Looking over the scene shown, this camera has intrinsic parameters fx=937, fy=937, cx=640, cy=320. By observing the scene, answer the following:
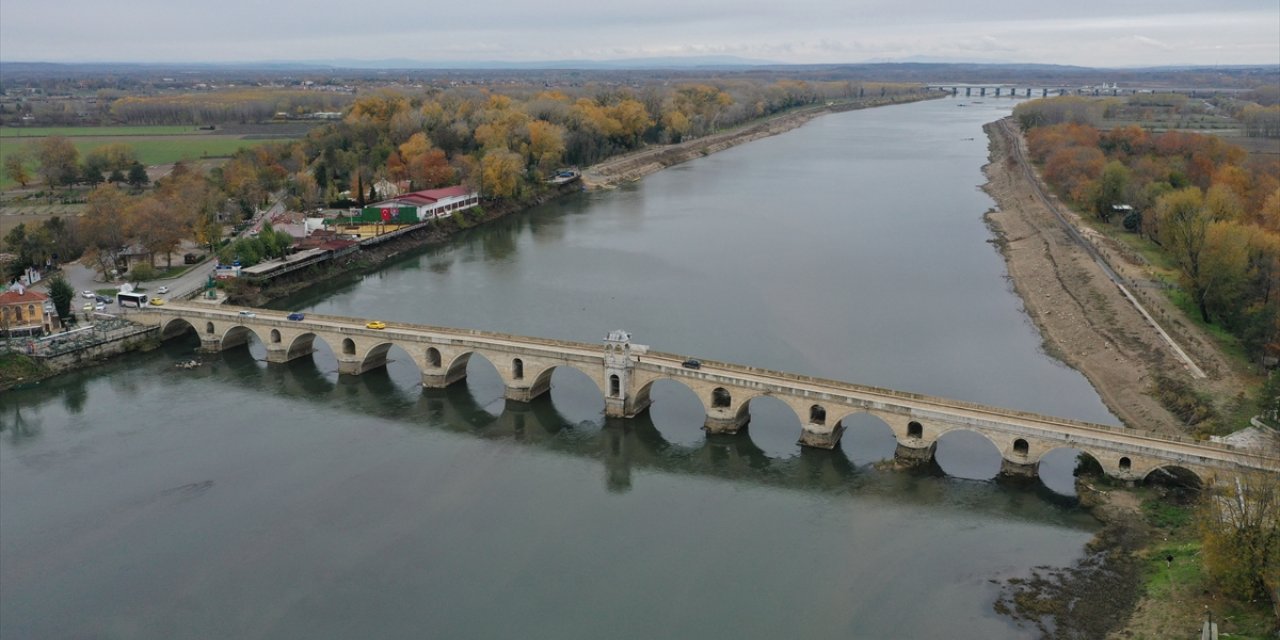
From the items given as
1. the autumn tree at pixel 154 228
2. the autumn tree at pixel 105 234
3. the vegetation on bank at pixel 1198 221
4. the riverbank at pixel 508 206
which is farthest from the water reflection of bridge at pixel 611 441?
the autumn tree at pixel 105 234

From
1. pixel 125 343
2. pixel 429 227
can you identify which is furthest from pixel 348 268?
pixel 125 343

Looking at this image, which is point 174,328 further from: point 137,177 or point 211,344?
point 137,177

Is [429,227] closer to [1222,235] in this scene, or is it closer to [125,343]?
[125,343]

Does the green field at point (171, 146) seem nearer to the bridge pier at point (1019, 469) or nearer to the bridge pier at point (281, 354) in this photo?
the bridge pier at point (281, 354)

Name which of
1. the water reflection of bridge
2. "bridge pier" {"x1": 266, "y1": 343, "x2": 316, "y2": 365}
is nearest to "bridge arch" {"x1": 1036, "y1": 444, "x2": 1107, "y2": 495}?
the water reflection of bridge

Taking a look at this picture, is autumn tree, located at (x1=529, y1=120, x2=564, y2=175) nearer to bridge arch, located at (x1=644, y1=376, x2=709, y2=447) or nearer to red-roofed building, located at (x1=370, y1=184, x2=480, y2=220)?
red-roofed building, located at (x1=370, y1=184, x2=480, y2=220)

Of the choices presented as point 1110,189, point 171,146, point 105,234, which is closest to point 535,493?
point 105,234

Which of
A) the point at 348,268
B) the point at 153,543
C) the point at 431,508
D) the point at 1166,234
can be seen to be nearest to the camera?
the point at 153,543
